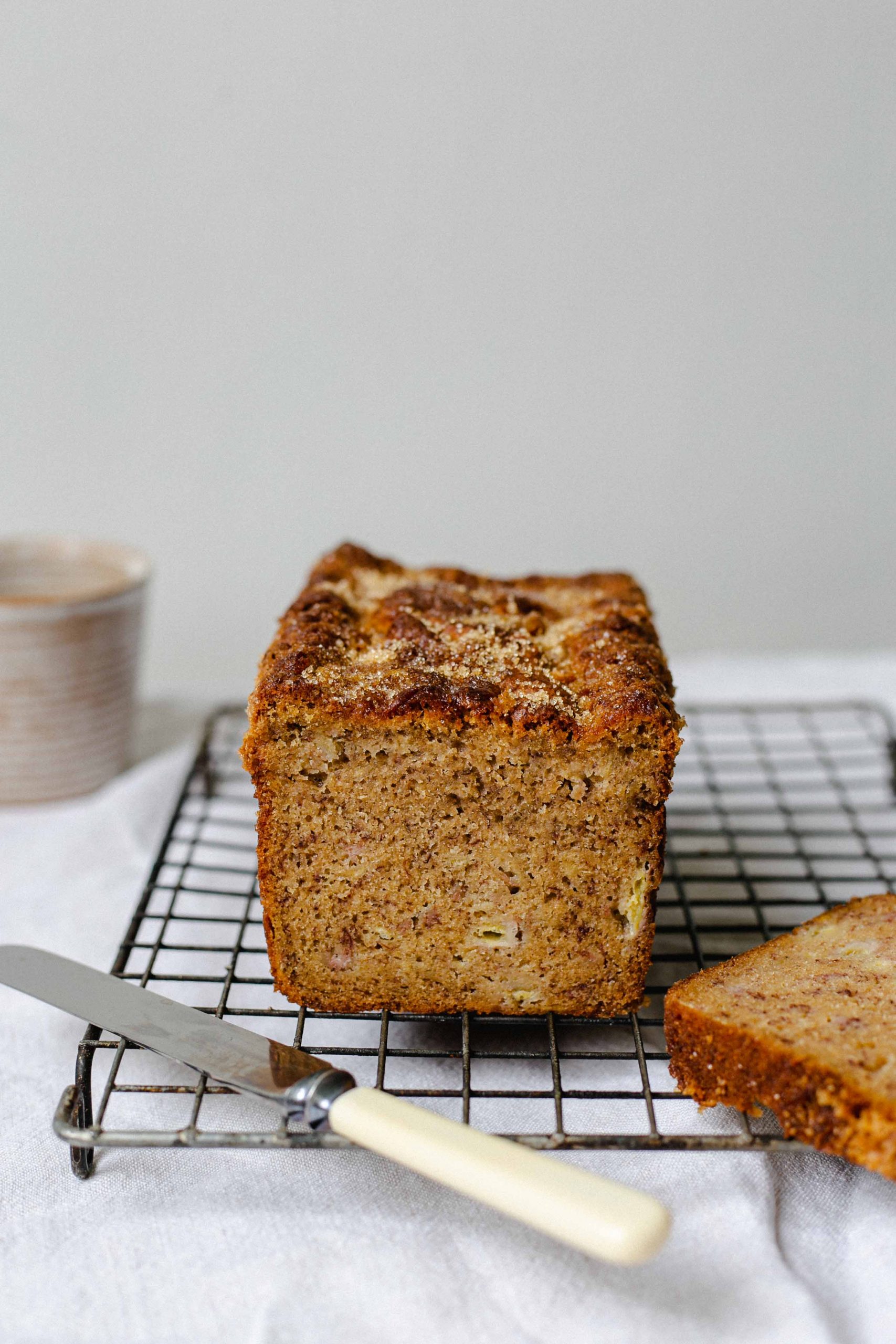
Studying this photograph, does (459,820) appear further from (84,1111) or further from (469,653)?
(84,1111)

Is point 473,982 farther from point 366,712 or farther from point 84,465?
point 84,465

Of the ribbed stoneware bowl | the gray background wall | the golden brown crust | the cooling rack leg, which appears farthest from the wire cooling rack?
the gray background wall

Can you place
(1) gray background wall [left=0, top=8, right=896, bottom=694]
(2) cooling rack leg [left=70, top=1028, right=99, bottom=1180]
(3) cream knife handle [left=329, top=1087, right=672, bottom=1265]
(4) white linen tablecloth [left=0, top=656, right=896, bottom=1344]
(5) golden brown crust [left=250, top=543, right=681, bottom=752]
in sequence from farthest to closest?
(1) gray background wall [left=0, top=8, right=896, bottom=694], (5) golden brown crust [left=250, top=543, right=681, bottom=752], (2) cooling rack leg [left=70, top=1028, right=99, bottom=1180], (4) white linen tablecloth [left=0, top=656, right=896, bottom=1344], (3) cream knife handle [left=329, top=1087, right=672, bottom=1265]

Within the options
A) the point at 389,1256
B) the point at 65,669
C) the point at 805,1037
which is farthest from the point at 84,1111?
the point at 65,669

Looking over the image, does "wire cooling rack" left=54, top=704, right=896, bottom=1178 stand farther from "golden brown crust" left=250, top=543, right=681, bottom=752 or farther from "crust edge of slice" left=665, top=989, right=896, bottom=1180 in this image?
"golden brown crust" left=250, top=543, right=681, bottom=752

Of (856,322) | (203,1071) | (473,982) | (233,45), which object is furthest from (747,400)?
(203,1071)

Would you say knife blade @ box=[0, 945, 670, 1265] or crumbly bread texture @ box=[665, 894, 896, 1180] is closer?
knife blade @ box=[0, 945, 670, 1265]

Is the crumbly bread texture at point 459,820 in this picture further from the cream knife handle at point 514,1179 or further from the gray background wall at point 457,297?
the gray background wall at point 457,297
